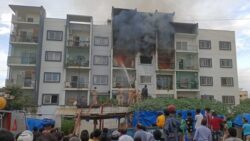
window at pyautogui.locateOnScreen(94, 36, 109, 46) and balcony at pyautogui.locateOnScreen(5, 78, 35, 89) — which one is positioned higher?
window at pyautogui.locateOnScreen(94, 36, 109, 46)

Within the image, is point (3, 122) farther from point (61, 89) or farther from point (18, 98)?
point (61, 89)

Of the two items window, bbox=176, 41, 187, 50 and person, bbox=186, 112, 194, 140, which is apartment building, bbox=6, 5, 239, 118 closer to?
window, bbox=176, 41, 187, 50

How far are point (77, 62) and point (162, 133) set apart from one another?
2841 cm

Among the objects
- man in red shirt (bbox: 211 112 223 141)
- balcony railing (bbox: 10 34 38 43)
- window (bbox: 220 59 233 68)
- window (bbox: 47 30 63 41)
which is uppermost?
window (bbox: 47 30 63 41)

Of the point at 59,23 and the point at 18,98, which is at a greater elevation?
the point at 59,23

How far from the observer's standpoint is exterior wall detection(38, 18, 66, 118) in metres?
37.0

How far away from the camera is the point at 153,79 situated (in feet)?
131

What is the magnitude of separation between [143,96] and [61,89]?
12074 millimetres

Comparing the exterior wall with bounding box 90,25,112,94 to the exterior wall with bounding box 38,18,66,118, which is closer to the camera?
the exterior wall with bounding box 38,18,66,118

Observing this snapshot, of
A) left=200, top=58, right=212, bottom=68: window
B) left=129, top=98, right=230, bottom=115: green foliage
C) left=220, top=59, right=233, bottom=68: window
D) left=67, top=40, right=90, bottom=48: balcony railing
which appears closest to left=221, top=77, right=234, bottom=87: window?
left=220, top=59, right=233, bottom=68: window

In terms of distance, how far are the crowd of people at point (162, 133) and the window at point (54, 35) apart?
971 inches

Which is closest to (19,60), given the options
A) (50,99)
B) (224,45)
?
(50,99)

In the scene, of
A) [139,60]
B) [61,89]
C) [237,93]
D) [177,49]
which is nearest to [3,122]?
[61,89]

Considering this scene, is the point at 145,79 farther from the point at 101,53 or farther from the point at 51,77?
the point at 51,77
